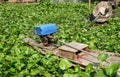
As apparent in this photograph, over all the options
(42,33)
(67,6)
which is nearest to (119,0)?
(67,6)

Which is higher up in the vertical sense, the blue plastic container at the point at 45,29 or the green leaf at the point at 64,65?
the green leaf at the point at 64,65

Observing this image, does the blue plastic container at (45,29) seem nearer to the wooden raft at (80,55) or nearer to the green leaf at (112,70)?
the wooden raft at (80,55)

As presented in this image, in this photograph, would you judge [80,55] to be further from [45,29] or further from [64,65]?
[64,65]

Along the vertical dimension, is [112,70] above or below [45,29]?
above

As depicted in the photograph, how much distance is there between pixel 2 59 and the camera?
523 centimetres

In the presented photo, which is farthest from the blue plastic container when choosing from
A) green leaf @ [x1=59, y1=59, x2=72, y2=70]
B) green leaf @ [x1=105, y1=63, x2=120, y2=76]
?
green leaf @ [x1=105, y1=63, x2=120, y2=76]

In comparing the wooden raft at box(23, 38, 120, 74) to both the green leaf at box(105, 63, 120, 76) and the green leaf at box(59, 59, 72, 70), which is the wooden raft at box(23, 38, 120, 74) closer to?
the green leaf at box(59, 59, 72, 70)

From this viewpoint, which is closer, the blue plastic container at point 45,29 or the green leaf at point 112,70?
the green leaf at point 112,70

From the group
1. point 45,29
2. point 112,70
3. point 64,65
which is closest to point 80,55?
point 45,29

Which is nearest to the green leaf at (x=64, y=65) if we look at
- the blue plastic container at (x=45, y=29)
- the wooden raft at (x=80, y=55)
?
the wooden raft at (x=80, y=55)

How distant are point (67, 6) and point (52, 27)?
40.5 ft

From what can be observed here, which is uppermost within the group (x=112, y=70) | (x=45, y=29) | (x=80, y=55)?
(x=112, y=70)

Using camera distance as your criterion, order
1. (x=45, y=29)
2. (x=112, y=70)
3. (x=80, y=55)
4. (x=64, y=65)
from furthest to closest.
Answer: (x=45, y=29), (x=80, y=55), (x=64, y=65), (x=112, y=70)

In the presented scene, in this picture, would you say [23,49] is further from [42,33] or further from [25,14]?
[25,14]
